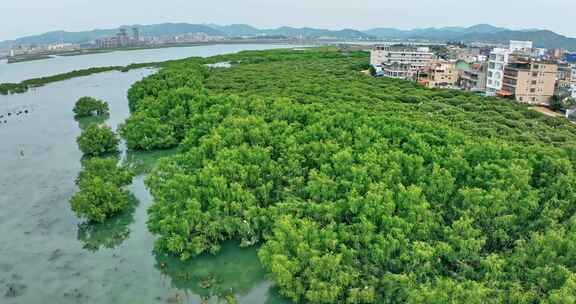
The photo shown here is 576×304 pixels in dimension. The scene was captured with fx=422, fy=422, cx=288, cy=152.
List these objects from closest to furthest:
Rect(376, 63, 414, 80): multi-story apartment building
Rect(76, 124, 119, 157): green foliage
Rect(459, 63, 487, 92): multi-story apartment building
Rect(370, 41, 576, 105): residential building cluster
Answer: Rect(76, 124, 119, 157): green foliage < Rect(370, 41, 576, 105): residential building cluster < Rect(459, 63, 487, 92): multi-story apartment building < Rect(376, 63, 414, 80): multi-story apartment building

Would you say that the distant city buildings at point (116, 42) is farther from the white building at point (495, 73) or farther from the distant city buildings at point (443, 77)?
the white building at point (495, 73)

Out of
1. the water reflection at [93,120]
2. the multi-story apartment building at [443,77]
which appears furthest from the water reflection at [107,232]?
the multi-story apartment building at [443,77]

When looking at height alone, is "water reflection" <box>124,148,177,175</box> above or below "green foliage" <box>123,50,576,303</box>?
below

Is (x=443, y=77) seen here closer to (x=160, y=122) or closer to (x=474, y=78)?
(x=474, y=78)

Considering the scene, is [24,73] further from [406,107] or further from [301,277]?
[301,277]

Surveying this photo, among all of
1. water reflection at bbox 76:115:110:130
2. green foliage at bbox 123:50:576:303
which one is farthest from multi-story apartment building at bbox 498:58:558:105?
water reflection at bbox 76:115:110:130

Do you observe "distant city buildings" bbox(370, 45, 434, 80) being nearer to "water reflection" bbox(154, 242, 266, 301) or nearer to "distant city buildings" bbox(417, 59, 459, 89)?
"distant city buildings" bbox(417, 59, 459, 89)

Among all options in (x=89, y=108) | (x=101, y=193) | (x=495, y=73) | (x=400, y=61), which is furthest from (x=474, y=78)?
(x=101, y=193)
